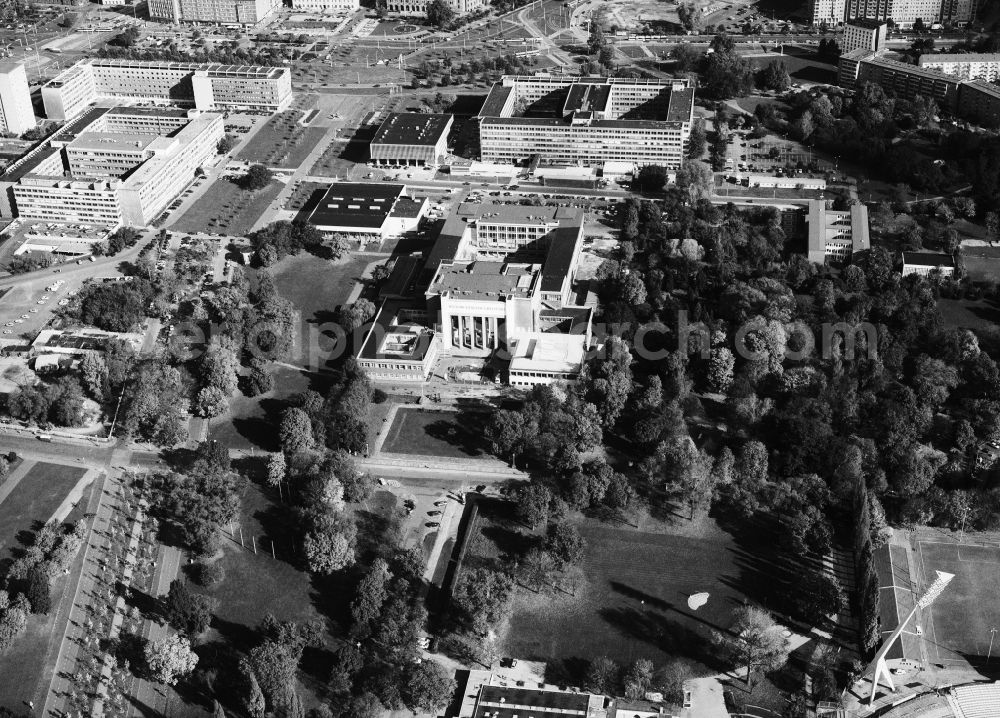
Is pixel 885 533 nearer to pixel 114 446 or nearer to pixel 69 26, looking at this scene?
pixel 114 446

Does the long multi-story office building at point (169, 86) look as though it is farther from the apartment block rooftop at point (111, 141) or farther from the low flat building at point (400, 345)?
the low flat building at point (400, 345)

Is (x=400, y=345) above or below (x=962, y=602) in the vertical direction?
above

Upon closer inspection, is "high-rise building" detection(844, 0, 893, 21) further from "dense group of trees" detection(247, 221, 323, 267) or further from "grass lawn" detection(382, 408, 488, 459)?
"grass lawn" detection(382, 408, 488, 459)

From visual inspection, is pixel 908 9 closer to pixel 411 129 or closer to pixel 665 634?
pixel 411 129

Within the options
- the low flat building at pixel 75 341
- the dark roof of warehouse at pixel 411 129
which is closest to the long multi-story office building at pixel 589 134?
the dark roof of warehouse at pixel 411 129

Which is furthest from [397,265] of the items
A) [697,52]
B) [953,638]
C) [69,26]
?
[69,26]

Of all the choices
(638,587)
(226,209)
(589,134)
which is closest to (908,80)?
(589,134)

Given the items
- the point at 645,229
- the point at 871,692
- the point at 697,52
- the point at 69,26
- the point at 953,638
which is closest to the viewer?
the point at 871,692

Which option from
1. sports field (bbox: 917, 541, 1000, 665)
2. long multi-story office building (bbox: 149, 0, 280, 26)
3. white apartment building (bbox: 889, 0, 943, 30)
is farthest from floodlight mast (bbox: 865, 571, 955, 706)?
long multi-story office building (bbox: 149, 0, 280, 26)
